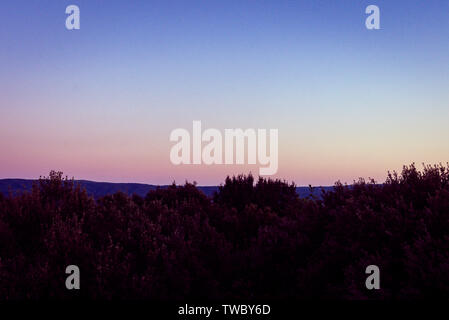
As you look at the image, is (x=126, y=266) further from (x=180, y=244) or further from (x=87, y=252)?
Answer: (x=180, y=244)

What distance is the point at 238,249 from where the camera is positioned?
10648mm

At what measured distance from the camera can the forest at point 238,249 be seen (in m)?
7.20

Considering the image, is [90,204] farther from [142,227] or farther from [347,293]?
[347,293]

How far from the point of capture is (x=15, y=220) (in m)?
10.4

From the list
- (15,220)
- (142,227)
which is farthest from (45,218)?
(142,227)

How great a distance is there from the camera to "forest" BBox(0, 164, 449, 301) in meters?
7.20

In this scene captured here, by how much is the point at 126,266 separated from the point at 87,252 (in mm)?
824
